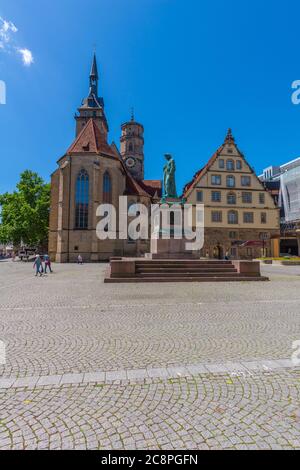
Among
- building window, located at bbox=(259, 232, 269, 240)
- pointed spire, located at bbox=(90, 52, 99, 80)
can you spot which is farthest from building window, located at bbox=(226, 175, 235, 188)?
pointed spire, located at bbox=(90, 52, 99, 80)

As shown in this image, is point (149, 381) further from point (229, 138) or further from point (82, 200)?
point (229, 138)

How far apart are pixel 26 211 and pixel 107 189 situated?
1283 centimetres

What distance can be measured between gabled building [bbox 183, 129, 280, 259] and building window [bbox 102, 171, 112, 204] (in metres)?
10.8

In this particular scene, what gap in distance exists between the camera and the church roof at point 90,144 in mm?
34753

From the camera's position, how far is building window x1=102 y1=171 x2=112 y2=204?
35750mm

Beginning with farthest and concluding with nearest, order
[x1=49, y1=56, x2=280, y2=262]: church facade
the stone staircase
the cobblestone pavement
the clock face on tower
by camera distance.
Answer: the clock face on tower < [x1=49, y1=56, x2=280, y2=262]: church facade < the stone staircase < the cobblestone pavement

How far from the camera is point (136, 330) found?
502 cm

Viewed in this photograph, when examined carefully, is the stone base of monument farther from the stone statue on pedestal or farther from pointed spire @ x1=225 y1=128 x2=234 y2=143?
pointed spire @ x1=225 y1=128 x2=234 y2=143

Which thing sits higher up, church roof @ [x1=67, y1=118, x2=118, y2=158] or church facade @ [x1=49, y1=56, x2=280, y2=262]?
church roof @ [x1=67, y1=118, x2=118, y2=158]

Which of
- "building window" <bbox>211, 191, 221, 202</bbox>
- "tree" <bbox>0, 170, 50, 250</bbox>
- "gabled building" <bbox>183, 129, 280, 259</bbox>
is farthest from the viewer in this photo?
"tree" <bbox>0, 170, 50, 250</bbox>

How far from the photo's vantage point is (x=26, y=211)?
37.9 metres

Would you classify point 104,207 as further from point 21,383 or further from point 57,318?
point 21,383
